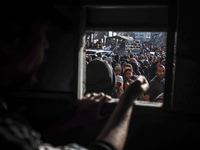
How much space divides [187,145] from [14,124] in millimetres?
1695

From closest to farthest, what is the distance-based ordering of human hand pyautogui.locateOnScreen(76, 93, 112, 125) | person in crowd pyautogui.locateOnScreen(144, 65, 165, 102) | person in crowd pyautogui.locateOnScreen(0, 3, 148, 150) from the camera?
person in crowd pyautogui.locateOnScreen(0, 3, 148, 150) < human hand pyautogui.locateOnScreen(76, 93, 112, 125) < person in crowd pyautogui.locateOnScreen(144, 65, 165, 102)

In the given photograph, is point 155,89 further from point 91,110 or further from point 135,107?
point 91,110

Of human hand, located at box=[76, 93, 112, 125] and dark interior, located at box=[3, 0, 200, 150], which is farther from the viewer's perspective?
dark interior, located at box=[3, 0, 200, 150]

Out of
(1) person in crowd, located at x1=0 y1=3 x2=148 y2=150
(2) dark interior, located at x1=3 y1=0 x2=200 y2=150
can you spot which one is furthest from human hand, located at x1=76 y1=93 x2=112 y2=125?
(1) person in crowd, located at x1=0 y1=3 x2=148 y2=150

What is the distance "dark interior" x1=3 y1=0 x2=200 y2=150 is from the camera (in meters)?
1.92

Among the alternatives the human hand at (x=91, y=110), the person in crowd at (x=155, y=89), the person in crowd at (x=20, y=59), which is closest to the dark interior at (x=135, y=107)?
the human hand at (x=91, y=110)

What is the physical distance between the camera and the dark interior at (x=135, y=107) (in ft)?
6.30

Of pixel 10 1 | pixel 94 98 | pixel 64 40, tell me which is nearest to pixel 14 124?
pixel 10 1

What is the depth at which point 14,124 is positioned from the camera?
3.05 ft

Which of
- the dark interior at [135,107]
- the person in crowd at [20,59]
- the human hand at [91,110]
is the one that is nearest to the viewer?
the person in crowd at [20,59]

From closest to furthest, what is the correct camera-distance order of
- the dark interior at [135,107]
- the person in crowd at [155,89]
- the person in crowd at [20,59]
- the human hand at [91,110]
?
1. the person in crowd at [20,59]
2. the human hand at [91,110]
3. the dark interior at [135,107]
4. the person in crowd at [155,89]

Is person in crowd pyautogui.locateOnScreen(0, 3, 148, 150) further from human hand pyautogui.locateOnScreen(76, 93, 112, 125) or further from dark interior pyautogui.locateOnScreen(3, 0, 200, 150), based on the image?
dark interior pyautogui.locateOnScreen(3, 0, 200, 150)

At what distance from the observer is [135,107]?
2041 mm

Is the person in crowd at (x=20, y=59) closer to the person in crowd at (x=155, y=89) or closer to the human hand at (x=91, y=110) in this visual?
the human hand at (x=91, y=110)
